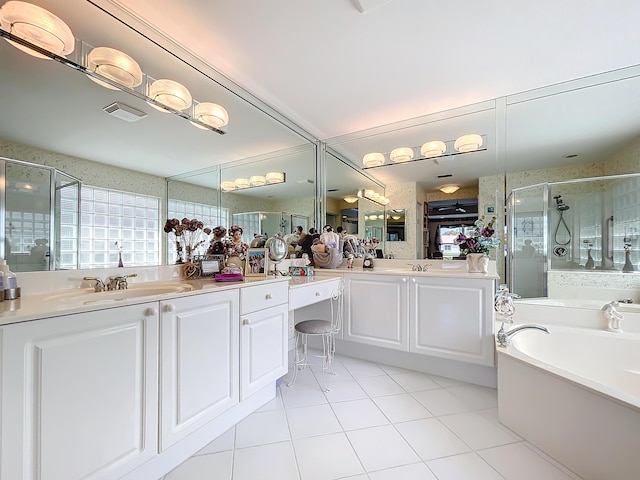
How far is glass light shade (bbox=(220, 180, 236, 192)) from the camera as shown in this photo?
2.14 m

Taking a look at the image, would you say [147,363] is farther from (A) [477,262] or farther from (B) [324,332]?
(A) [477,262]

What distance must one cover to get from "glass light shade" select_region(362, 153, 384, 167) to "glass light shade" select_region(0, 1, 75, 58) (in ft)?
8.38

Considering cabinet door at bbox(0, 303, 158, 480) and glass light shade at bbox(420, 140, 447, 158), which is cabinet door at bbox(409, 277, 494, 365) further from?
cabinet door at bbox(0, 303, 158, 480)

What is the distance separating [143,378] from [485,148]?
314cm

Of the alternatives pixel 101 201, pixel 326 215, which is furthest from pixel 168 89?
pixel 326 215

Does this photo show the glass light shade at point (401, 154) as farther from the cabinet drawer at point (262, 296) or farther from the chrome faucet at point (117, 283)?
the chrome faucet at point (117, 283)

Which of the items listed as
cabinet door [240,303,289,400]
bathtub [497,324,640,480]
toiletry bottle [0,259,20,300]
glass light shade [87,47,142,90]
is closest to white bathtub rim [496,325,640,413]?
bathtub [497,324,640,480]

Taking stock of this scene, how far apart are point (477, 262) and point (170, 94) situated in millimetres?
2663

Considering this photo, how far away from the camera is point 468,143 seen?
2.60 meters

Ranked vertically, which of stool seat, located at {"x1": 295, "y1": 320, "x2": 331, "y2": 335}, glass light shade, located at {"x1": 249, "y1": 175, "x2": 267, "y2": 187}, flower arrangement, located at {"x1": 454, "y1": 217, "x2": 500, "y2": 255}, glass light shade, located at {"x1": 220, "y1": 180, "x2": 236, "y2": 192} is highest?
glass light shade, located at {"x1": 249, "y1": 175, "x2": 267, "y2": 187}

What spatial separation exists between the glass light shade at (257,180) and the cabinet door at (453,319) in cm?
165

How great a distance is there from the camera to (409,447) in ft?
4.64

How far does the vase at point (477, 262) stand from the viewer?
226 cm

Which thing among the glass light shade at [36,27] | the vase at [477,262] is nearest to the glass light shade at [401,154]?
the vase at [477,262]
